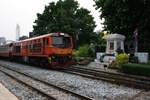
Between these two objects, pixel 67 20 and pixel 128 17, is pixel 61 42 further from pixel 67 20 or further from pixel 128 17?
pixel 67 20

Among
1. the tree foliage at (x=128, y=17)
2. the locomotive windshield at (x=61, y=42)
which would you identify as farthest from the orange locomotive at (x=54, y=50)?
the tree foliage at (x=128, y=17)

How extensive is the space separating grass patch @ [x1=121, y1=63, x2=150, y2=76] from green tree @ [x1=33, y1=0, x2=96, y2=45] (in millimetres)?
42948

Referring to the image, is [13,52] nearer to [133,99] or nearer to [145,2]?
[145,2]

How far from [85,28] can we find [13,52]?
96.0 ft

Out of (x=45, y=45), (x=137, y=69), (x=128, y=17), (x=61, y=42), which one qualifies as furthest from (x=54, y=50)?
(x=128, y=17)

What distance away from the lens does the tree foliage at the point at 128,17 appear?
114ft

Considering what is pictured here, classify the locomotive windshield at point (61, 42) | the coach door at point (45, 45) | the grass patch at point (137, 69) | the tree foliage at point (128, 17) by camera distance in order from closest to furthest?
the grass patch at point (137, 69) < the coach door at point (45, 45) < the locomotive windshield at point (61, 42) < the tree foliage at point (128, 17)

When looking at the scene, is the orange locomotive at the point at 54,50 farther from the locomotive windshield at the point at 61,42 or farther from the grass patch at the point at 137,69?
the grass patch at the point at 137,69

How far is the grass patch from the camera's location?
893 inches

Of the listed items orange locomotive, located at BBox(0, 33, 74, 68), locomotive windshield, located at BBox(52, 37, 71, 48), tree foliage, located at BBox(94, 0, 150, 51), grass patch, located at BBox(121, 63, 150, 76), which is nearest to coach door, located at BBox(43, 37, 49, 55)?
orange locomotive, located at BBox(0, 33, 74, 68)

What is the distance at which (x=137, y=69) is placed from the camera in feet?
77.7

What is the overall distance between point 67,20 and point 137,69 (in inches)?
1931

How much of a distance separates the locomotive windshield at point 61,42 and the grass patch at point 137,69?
22.8 feet

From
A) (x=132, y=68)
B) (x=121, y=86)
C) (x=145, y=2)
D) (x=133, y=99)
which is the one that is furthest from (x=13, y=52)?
(x=133, y=99)
